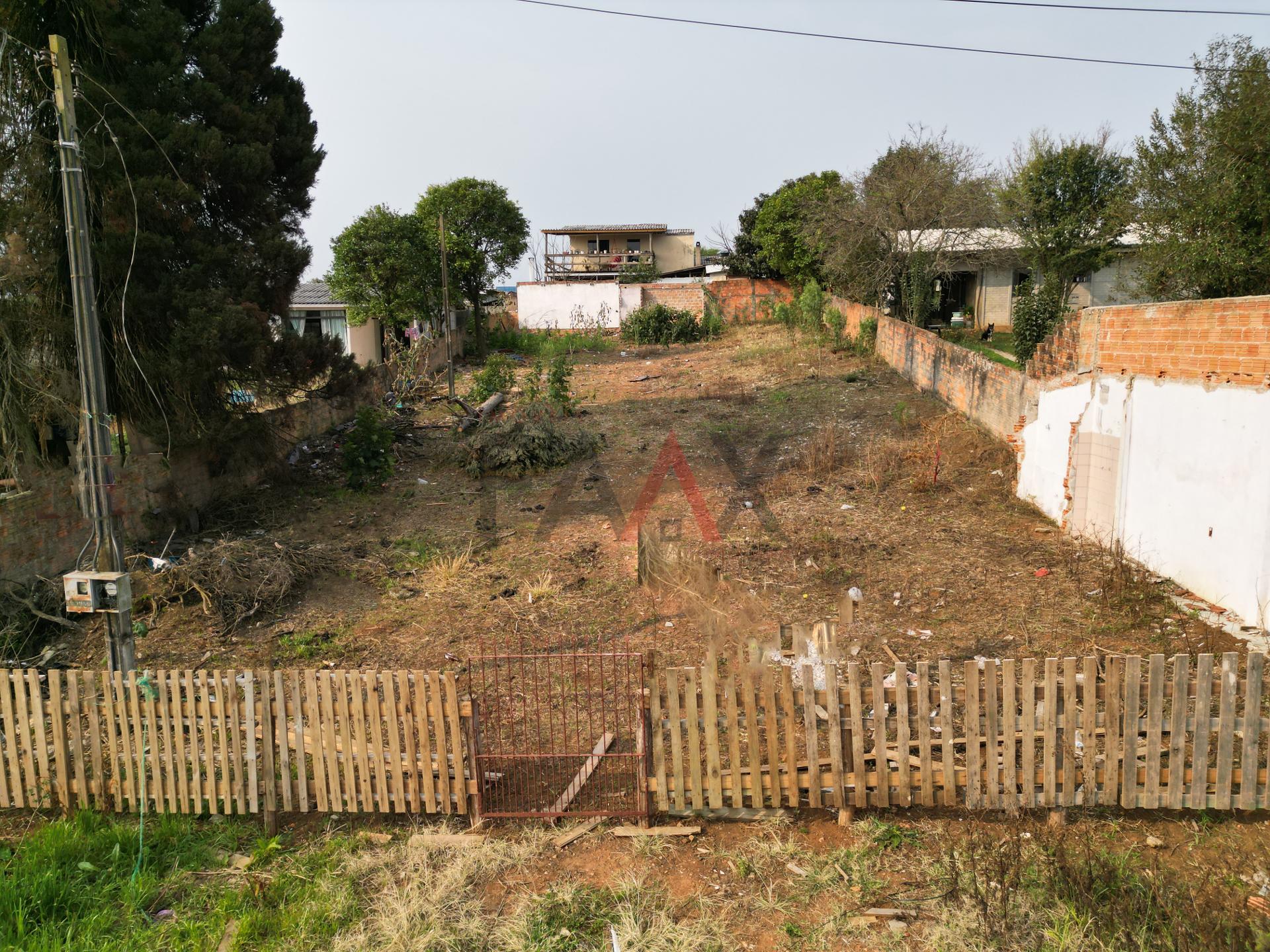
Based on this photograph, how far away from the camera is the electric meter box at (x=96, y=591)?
4891 millimetres

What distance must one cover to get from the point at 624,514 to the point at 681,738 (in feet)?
19.5

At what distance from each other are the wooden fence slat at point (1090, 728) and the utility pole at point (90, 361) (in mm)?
5485

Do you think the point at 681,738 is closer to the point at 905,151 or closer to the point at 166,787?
the point at 166,787

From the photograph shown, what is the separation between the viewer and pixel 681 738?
4.25 m

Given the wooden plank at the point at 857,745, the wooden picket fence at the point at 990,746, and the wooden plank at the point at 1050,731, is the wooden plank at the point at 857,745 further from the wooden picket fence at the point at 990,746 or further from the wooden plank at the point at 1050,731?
the wooden plank at the point at 1050,731

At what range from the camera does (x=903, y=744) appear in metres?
4.09

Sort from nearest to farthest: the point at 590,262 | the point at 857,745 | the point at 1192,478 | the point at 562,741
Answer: the point at 857,745 < the point at 562,741 < the point at 1192,478 < the point at 590,262

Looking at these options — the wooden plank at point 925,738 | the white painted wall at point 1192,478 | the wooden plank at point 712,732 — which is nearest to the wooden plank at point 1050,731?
the wooden plank at point 925,738

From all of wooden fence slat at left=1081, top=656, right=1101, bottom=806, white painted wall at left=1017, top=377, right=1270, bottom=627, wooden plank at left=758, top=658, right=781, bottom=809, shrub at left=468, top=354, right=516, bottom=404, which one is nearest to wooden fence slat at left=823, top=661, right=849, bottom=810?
wooden plank at left=758, top=658, right=781, bottom=809

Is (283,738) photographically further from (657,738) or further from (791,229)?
(791,229)

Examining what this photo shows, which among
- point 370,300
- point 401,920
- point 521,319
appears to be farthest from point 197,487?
point 521,319

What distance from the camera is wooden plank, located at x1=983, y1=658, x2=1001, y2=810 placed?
4.04 m

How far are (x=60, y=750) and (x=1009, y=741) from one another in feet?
17.1

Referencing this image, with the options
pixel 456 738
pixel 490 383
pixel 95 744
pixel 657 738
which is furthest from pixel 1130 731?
pixel 490 383
